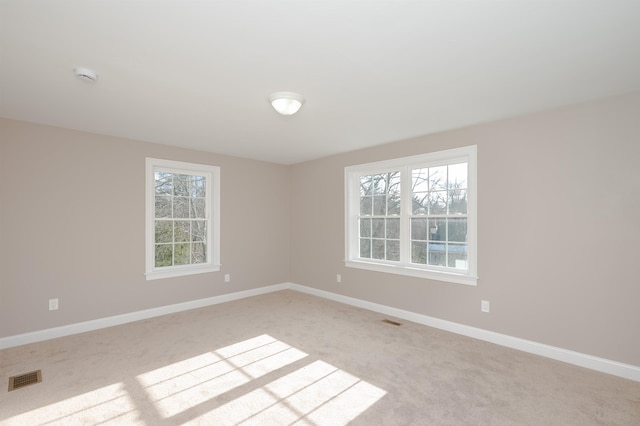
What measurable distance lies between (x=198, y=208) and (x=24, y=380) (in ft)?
9.32

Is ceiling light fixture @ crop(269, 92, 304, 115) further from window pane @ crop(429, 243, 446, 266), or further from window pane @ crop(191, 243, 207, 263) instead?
window pane @ crop(191, 243, 207, 263)

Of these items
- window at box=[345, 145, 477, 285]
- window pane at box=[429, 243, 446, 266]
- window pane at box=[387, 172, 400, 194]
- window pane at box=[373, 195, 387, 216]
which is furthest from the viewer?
window pane at box=[373, 195, 387, 216]

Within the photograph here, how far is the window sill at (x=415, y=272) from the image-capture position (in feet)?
12.1

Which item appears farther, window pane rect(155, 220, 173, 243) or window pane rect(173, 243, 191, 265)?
window pane rect(173, 243, 191, 265)

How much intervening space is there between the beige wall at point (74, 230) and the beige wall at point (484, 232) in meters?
0.01

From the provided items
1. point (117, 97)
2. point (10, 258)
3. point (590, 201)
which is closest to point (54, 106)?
point (117, 97)

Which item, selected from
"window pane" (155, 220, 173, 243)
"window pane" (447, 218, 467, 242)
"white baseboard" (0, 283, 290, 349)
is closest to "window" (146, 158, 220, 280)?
"window pane" (155, 220, 173, 243)

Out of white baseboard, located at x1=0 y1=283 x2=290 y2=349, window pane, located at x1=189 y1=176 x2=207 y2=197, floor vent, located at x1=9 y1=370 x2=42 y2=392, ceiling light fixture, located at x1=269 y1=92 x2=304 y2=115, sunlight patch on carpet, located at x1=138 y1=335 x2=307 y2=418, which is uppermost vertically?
ceiling light fixture, located at x1=269 y1=92 x2=304 y2=115

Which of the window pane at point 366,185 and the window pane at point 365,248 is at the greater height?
the window pane at point 366,185

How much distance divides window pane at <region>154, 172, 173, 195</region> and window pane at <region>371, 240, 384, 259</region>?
3168 mm

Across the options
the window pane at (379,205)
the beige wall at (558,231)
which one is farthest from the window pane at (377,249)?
the beige wall at (558,231)

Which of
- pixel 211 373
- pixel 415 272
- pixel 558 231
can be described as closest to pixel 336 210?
pixel 415 272

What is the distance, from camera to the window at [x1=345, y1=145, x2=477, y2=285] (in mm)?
3775

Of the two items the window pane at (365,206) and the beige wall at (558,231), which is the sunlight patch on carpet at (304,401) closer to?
the beige wall at (558,231)
